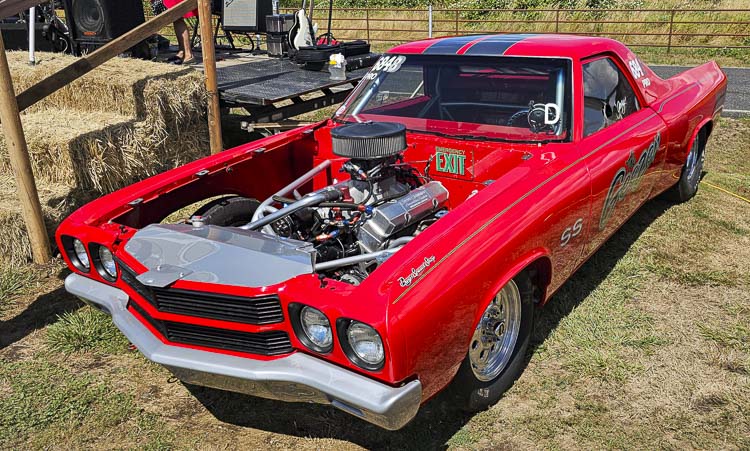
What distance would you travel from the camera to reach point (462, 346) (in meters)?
2.43

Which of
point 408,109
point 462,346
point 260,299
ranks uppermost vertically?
point 408,109


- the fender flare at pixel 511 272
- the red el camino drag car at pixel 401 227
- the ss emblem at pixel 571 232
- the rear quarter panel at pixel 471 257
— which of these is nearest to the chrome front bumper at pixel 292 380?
the red el camino drag car at pixel 401 227

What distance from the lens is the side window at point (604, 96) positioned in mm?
3545

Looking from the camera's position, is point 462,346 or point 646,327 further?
point 646,327

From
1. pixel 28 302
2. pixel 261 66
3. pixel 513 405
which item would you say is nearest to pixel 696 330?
pixel 513 405

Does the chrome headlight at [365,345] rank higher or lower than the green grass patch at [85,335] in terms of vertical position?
higher

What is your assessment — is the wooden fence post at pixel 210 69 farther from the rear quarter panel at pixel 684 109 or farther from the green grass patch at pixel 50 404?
the rear quarter panel at pixel 684 109

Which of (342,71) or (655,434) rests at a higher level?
(342,71)

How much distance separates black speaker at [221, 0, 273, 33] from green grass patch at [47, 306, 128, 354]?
6742 mm

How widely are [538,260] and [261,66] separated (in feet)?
18.7

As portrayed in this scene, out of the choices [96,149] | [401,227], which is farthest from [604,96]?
[96,149]

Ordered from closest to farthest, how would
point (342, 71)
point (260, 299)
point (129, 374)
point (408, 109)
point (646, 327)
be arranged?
point (260, 299) → point (129, 374) → point (646, 327) → point (408, 109) → point (342, 71)

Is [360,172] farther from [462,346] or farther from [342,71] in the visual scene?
[342,71]

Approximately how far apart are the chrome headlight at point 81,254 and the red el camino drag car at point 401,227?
1cm
